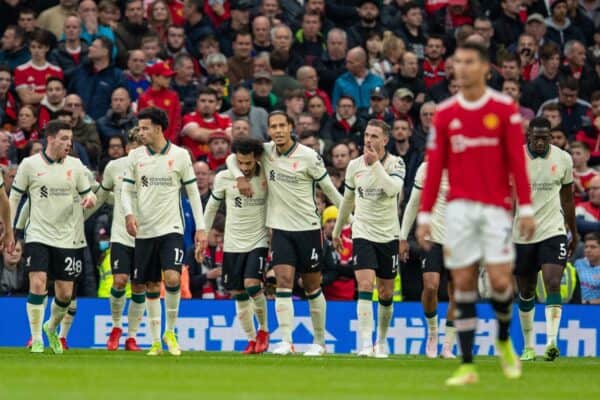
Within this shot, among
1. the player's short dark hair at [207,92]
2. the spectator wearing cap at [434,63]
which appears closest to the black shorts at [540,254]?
the player's short dark hair at [207,92]

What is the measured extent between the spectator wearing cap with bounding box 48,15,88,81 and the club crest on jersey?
14.4m

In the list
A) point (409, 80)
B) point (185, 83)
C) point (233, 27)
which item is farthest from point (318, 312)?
point (233, 27)

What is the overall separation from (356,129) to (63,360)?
1052 centimetres

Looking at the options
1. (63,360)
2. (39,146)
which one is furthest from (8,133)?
(63,360)

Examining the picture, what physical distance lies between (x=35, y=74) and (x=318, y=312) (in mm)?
8537

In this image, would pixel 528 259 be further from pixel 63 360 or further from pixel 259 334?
pixel 63 360

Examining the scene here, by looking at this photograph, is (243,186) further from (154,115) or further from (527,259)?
(527,259)

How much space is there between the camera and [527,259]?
65.1ft

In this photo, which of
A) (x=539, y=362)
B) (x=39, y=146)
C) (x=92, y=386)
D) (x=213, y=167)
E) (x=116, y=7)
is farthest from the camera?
(x=116, y=7)

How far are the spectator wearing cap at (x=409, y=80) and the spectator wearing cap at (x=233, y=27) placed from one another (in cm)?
294

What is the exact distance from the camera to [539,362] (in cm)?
1920

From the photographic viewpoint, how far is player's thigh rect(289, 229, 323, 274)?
20.0 metres

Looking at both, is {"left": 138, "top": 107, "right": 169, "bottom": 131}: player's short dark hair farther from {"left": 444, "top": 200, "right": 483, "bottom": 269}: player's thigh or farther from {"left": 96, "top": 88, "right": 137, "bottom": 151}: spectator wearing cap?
{"left": 444, "top": 200, "right": 483, "bottom": 269}: player's thigh

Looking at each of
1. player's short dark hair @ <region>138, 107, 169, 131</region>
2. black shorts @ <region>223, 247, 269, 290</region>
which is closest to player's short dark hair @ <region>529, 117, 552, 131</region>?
black shorts @ <region>223, 247, 269, 290</region>
